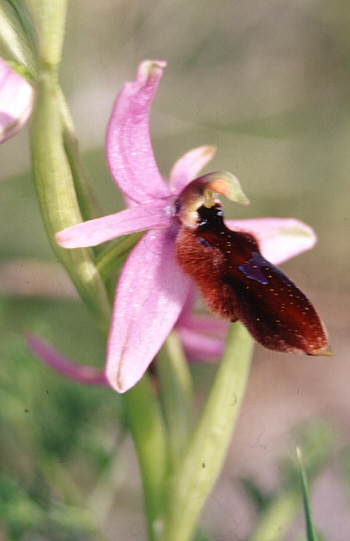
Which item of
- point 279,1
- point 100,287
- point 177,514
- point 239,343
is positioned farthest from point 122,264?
point 279,1

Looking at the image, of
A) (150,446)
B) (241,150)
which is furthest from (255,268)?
(241,150)

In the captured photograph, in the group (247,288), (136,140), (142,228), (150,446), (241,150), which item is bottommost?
(150,446)

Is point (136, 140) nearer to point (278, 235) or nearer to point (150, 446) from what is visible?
point (278, 235)

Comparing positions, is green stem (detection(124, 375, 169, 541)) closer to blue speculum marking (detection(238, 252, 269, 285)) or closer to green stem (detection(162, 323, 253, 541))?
green stem (detection(162, 323, 253, 541))

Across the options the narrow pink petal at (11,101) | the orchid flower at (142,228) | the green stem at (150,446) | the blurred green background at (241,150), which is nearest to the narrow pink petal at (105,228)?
the orchid flower at (142,228)

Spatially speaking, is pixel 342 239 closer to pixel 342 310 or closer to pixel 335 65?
pixel 342 310

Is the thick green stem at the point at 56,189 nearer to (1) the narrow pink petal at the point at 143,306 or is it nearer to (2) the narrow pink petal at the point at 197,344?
(1) the narrow pink petal at the point at 143,306
